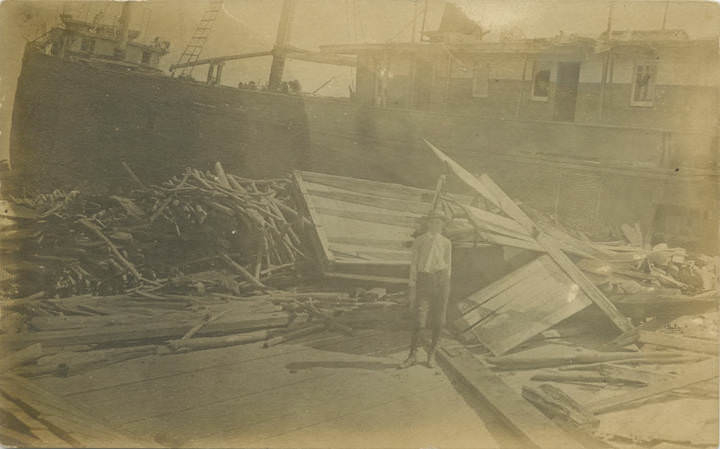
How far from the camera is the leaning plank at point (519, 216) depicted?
15.8 feet

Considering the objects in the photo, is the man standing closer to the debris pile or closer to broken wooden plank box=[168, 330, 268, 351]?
the debris pile

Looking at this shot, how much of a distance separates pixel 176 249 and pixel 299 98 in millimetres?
1876

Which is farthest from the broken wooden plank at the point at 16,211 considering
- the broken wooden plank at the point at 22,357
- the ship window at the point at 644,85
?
the ship window at the point at 644,85

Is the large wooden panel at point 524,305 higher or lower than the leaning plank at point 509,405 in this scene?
higher

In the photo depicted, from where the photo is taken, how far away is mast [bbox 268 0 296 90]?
478 cm

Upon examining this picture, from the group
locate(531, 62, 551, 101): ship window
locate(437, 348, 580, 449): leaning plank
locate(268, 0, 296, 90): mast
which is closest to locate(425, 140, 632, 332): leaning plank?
locate(531, 62, 551, 101): ship window

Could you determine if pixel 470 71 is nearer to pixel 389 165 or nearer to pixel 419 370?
pixel 389 165

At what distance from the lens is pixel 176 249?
5062 mm

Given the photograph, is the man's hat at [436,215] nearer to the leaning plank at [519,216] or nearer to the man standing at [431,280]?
the man standing at [431,280]

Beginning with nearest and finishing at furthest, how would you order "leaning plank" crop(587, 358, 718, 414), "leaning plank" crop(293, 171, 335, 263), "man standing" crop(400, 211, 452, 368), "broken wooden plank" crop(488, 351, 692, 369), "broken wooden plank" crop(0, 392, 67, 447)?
"broken wooden plank" crop(0, 392, 67, 447) → "leaning plank" crop(587, 358, 718, 414) → "broken wooden plank" crop(488, 351, 692, 369) → "man standing" crop(400, 211, 452, 368) → "leaning plank" crop(293, 171, 335, 263)

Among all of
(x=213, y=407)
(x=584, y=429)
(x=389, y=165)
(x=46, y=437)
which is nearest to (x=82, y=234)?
(x=46, y=437)

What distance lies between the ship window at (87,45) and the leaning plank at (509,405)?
170 inches

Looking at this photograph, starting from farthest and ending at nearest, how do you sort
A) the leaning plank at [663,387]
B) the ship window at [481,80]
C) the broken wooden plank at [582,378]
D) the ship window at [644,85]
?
the ship window at [481,80], the ship window at [644,85], the broken wooden plank at [582,378], the leaning plank at [663,387]

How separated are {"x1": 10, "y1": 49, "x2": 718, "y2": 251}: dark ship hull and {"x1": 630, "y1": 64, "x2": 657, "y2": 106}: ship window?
284 mm
